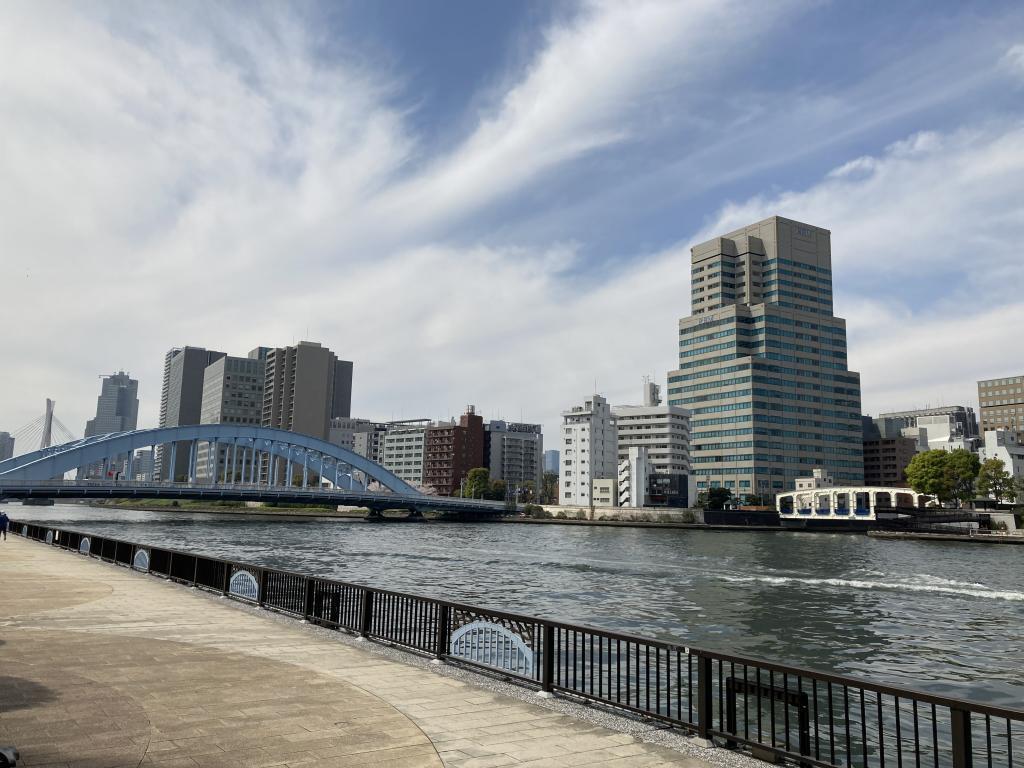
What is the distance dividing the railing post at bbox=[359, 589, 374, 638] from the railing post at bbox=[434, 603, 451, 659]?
2441mm

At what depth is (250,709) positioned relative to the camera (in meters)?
9.73

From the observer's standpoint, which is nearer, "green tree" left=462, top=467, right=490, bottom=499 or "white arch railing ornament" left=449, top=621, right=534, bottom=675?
"white arch railing ornament" left=449, top=621, right=534, bottom=675

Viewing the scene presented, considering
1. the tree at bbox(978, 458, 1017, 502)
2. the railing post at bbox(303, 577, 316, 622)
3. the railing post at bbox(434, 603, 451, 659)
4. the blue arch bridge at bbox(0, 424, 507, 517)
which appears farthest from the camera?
the tree at bbox(978, 458, 1017, 502)

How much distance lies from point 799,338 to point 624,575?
508 feet

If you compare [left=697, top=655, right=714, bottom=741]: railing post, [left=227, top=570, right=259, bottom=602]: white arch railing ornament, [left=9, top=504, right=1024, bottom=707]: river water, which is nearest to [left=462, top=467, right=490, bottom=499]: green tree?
[left=9, top=504, right=1024, bottom=707]: river water

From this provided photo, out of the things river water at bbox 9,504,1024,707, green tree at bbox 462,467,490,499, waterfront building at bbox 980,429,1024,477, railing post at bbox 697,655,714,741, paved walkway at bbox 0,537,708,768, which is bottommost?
river water at bbox 9,504,1024,707

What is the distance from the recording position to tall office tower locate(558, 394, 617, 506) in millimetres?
171125

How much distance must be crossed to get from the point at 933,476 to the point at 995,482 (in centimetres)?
1365

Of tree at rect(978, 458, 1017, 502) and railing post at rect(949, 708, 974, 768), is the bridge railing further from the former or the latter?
tree at rect(978, 458, 1017, 502)

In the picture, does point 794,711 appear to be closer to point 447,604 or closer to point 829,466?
point 447,604

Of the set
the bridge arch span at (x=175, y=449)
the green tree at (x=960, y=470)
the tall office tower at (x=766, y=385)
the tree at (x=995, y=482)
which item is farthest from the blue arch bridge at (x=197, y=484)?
the tree at (x=995, y=482)

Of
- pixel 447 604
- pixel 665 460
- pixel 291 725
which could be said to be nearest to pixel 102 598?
pixel 447 604

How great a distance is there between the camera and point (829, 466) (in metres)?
184

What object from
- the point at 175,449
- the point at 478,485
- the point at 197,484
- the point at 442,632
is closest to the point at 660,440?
the point at 478,485
